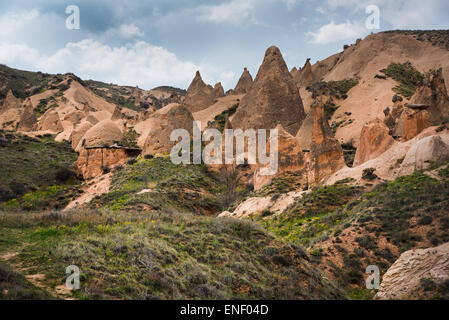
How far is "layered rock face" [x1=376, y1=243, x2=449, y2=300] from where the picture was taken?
9.95 meters

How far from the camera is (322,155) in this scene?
24.7 m

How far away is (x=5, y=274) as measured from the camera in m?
6.56

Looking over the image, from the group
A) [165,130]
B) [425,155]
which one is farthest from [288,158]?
[165,130]

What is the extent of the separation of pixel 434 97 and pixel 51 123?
5426 cm

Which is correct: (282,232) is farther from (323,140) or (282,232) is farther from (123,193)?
(123,193)

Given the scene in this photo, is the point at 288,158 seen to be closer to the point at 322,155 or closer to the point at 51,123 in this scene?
the point at 322,155

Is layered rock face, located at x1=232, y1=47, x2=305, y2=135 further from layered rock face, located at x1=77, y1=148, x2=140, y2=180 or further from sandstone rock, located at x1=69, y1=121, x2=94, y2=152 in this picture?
sandstone rock, located at x1=69, y1=121, x2=94, y2=152

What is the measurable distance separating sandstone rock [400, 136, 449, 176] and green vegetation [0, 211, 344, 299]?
36.5 ft

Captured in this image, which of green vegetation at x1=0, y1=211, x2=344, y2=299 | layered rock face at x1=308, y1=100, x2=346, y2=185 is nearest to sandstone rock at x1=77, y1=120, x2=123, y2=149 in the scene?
layered rock face at x1=308, y1=100, x2=346, y2=185

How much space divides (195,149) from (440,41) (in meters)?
53.8

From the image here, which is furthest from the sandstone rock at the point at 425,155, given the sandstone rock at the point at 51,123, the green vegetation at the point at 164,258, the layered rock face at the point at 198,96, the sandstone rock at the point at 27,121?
the sandstone rock at the point at 27,121

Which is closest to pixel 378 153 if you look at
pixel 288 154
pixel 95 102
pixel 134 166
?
pixel 288 154

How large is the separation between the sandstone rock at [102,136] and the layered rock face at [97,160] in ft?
3.50
